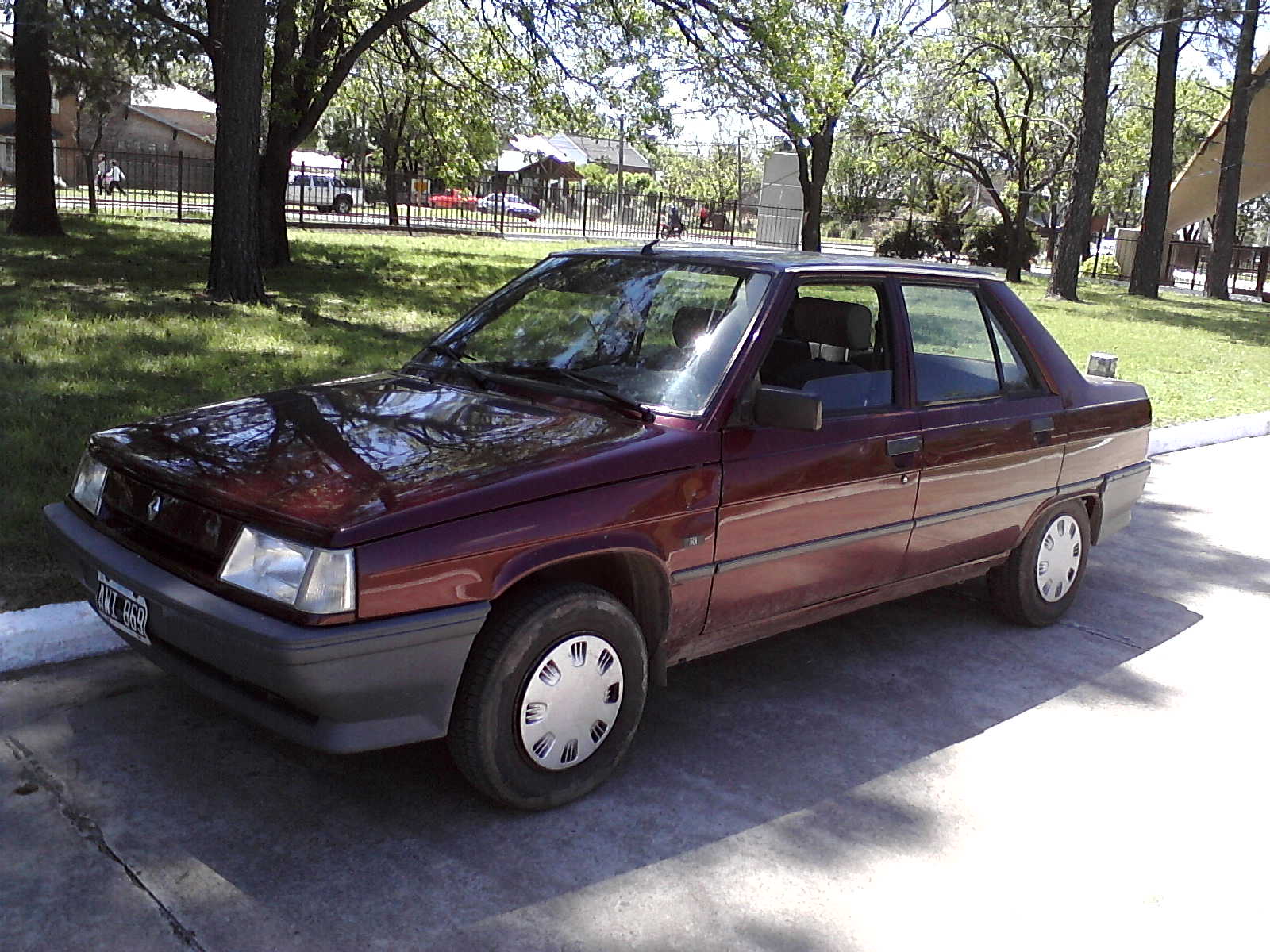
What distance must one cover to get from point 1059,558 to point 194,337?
23.0 feet

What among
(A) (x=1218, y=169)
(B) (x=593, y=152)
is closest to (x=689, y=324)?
(A) (x=1218, y=169)

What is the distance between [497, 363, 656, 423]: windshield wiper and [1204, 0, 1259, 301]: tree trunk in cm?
2597

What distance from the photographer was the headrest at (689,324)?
4195 millimetres

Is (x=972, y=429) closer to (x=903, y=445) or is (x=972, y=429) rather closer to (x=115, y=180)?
(x=903, y=445)

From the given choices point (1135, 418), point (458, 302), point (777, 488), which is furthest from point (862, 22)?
point (777, 488)

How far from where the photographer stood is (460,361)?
455cm

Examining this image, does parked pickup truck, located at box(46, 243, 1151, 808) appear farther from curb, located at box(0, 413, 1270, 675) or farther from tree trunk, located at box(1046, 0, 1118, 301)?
tree trunk, located at box(1046, 0, 1118, 301)

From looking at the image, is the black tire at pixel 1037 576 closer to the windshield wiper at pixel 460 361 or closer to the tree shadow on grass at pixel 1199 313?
the windshield wiper at pixel 460 361

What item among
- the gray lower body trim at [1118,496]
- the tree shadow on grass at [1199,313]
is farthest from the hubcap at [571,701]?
the tree shadow on grass at [1199,313]

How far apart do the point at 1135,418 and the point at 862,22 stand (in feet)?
82.3

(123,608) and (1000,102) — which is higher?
(1000,102)

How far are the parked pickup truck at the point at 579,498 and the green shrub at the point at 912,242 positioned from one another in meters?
28.7

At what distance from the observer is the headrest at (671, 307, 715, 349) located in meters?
4.20

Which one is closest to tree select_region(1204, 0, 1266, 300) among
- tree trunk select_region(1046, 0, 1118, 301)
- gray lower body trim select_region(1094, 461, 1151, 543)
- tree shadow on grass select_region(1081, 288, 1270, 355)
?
tree shadow on grass select_region(1081, 288, 1270, 355)
